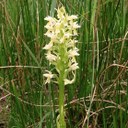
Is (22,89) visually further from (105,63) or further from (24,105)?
(105,63)

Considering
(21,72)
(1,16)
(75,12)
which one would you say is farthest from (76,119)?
(1,16)

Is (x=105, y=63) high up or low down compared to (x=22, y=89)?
up

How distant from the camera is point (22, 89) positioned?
87.0 inches

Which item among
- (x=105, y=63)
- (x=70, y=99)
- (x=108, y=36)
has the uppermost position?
(x=108, y=36)

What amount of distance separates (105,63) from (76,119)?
0.35 meters

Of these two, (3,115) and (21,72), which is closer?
(21,72)

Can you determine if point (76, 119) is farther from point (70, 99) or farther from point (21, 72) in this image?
point (21, 72)

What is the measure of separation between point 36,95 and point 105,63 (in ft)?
1.40

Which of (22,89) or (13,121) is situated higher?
(22,89)

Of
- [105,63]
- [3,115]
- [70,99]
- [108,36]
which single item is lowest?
[3,115]

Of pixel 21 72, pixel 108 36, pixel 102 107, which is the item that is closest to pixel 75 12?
pixel 108 36

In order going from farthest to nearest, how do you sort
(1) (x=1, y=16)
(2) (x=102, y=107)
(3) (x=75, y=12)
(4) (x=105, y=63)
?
1. (1) (x=1, y=16)
2. (3) (x=75, y=12)
3. (4) (x=105, y=63)
4. (2) (x=102, y=107)

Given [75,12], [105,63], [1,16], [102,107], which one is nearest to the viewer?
[102,107]

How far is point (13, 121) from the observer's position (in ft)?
7.04
